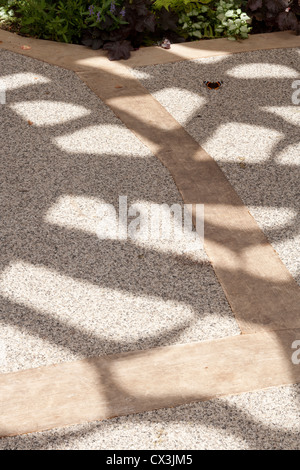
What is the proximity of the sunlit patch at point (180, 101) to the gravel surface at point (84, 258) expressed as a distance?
1.45ft

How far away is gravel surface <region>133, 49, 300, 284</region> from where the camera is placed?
3.42 m

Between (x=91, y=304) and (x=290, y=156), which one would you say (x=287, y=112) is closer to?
(x=290, y=156)

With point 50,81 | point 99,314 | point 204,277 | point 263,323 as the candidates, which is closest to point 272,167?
point 204,277

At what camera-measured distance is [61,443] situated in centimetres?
219

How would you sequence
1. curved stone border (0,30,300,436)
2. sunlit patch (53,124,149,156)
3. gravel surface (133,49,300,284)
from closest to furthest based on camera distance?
curved stone border (0,30,300,436) → gravel surface (133,49,300,284) → sunlit patch (53,124,149,156)

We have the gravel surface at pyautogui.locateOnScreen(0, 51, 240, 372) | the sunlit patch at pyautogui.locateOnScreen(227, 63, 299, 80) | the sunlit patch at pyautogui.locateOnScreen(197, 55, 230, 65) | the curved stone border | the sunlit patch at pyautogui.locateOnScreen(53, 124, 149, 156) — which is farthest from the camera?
the sunlit patch at pyautogui.locateOnScreen(197, 55, 230, 65)

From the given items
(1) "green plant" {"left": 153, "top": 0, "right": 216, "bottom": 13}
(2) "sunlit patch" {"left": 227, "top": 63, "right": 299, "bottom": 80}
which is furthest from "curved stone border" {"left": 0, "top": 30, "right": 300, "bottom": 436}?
(1) "green plant" {"left": 153, "top": 0, "right": 216, "bottom": 13}

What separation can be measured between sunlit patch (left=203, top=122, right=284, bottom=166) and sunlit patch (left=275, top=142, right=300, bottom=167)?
0.25 ft

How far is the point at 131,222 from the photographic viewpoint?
334cm

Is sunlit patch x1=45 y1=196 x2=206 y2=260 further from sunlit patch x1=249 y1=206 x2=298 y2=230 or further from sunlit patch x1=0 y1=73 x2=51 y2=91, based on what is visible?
sunlit patch x1=0 y1=73 x2=51 y2=91

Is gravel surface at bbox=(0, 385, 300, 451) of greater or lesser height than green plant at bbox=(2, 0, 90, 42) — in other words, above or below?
below

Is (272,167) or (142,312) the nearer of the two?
(142,312)
